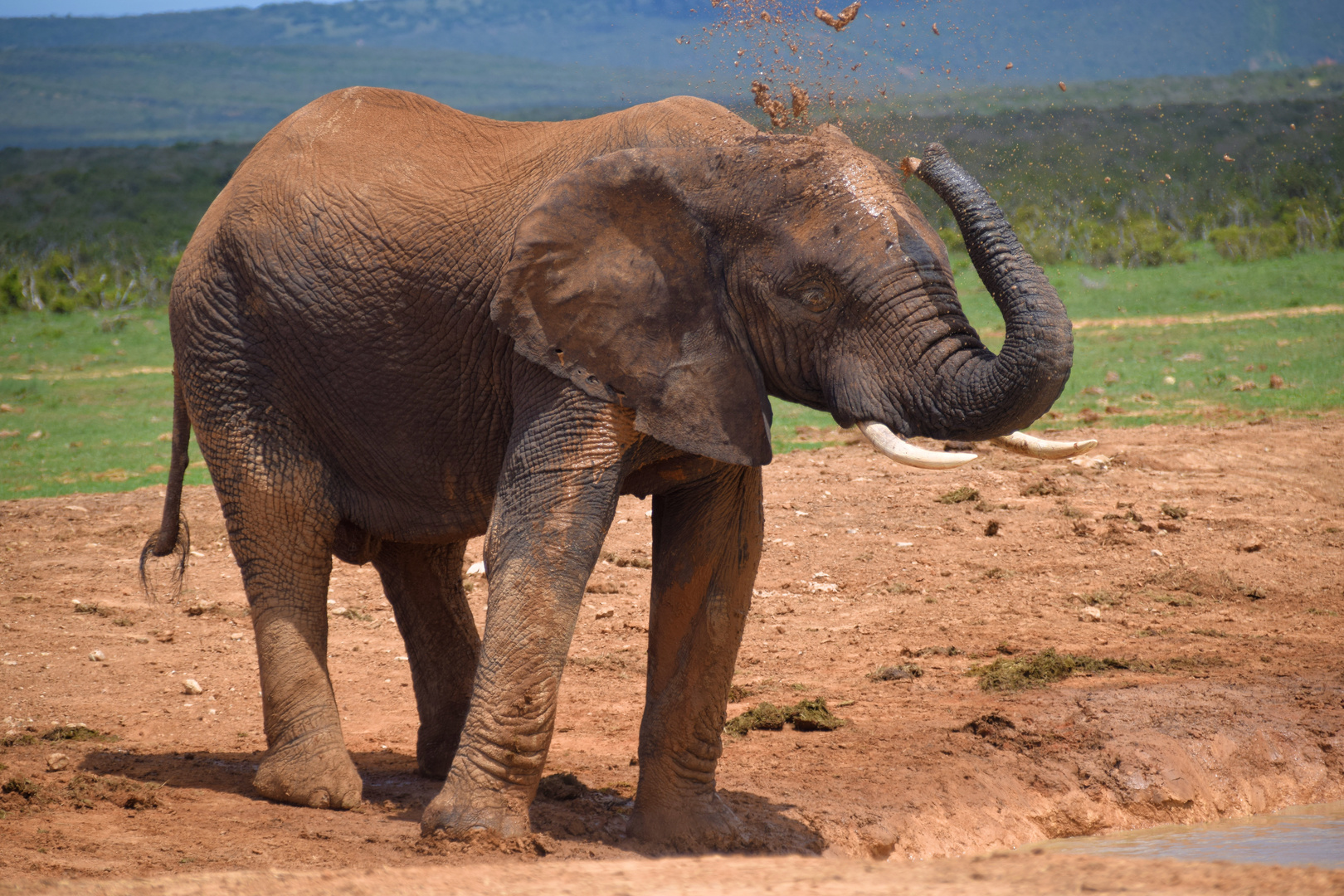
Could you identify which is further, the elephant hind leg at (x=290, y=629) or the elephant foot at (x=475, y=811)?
the elephant hind leg at (x=290, y=629)

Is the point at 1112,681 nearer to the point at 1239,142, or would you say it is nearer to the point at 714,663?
the point at 714,663

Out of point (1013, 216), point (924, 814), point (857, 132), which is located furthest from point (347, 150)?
point (1013, 216)

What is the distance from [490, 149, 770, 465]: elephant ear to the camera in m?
4.28

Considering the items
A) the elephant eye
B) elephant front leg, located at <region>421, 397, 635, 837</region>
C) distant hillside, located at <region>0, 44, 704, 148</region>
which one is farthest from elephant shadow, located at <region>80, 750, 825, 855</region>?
distant hillside, located at <region>0, 44, 704, 148</region>

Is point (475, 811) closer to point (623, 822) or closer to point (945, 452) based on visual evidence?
point (623, 822)

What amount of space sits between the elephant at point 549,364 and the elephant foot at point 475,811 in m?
0.01

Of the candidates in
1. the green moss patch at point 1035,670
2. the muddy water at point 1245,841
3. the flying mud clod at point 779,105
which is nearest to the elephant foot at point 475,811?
the muddy water at point 1245,841

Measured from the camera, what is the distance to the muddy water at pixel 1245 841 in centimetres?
506

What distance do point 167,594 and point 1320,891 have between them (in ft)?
22.6

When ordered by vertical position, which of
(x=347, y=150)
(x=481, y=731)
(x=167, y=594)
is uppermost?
(x=347, y=150)

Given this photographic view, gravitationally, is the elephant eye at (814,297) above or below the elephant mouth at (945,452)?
above

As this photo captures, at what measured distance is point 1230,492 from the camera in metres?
9.73

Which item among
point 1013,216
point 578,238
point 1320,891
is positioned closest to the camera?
point 1320,891

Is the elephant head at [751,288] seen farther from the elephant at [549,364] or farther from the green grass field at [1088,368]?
the green grass field at [1088,368]
